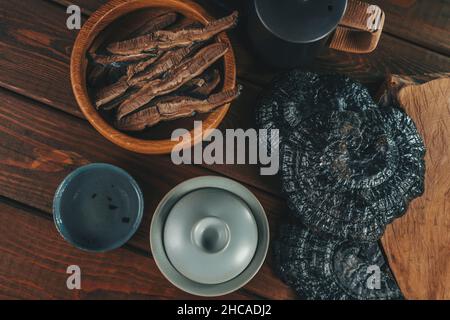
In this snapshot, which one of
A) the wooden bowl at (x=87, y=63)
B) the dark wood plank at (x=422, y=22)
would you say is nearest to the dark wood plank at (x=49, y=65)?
the wooden bowl at (x=87, y=63)

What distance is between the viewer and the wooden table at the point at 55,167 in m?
0.71

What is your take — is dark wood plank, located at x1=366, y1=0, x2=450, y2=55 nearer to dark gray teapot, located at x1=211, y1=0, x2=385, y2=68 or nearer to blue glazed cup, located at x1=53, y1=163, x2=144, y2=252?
dark gray teapot, located at x1=211, y1=0, x2=385, y2=68

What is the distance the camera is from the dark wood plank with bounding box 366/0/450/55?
29.7 inches

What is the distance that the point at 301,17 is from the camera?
0.60 meters

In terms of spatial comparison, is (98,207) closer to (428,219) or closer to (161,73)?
(161,73)

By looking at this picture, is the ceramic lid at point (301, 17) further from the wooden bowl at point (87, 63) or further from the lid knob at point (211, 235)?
the lid knob at point (211, 235)

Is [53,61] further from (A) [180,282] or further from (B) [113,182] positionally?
(A) [180,282]

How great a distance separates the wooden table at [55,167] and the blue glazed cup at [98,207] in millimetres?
43

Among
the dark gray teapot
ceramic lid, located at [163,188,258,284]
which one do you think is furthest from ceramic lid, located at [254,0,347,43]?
ceramic lid, located at [163,188,258,284]

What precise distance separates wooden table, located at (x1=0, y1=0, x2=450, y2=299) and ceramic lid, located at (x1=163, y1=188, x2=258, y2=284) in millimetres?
59

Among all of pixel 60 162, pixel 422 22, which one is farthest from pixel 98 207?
pixel 422 22

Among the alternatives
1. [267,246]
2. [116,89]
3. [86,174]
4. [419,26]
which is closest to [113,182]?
[86,174]

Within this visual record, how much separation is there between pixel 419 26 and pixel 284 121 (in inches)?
12.0

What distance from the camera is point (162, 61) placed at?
0.62m
